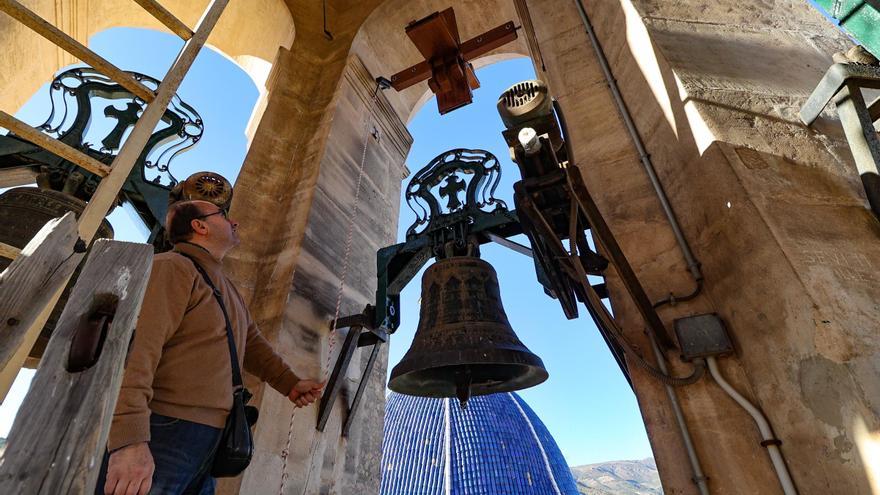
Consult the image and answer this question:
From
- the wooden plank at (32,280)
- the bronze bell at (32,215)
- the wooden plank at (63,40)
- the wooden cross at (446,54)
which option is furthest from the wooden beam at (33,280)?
the wooden cross at (446,54)

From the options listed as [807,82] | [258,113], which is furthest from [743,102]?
[258,113]

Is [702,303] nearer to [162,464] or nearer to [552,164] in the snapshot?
[552,164]

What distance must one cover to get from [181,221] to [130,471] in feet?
3.13

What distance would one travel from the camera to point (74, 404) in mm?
634

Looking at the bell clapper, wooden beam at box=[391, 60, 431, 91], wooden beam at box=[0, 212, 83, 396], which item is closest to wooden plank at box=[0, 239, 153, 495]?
wooden beam at box=[0, 212, 83, 396]

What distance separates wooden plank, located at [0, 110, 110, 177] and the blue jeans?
99cm

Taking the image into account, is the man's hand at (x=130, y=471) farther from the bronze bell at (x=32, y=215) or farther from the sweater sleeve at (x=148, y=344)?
the bronze bell at (x=32, y=215)

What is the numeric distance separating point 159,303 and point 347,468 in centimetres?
221

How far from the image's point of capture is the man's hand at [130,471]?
1021mm

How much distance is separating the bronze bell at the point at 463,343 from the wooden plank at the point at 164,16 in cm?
178

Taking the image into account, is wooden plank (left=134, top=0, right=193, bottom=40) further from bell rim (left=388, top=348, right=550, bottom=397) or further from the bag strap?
bell rim (left=388, top=348, right=550, bottom=397)

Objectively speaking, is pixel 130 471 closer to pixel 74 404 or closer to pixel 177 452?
pixel 177 452

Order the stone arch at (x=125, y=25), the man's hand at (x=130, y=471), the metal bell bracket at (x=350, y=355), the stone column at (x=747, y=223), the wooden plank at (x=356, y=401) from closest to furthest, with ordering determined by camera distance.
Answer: the man's hand at (x=130, y=471), the stone column at (x=747, y=223), the metal bell bracket at (x=350, y=355), the wooden plank at (x=356, y=401), the stone arch at (x=125, y=25)

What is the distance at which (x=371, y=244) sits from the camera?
13.2 ft
